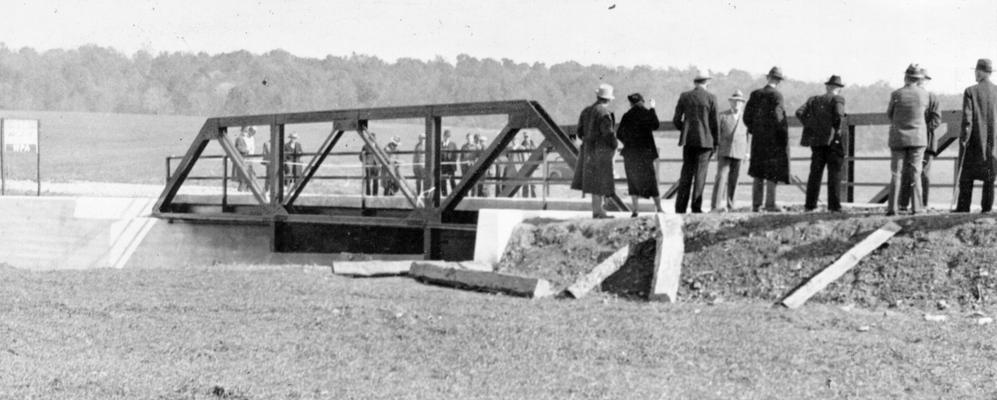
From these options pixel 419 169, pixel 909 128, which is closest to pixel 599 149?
pixel 909 128

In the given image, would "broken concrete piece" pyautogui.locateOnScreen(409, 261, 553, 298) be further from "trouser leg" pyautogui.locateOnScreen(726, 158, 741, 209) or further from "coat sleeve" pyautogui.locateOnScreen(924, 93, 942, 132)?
"coat sleeve" pyautogui.locateOnScreen(924, 93, 942, 132)

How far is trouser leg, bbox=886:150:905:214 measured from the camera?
12.3 meters

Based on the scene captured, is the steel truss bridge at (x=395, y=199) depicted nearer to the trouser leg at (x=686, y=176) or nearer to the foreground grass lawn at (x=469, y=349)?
the trouser leg at (x=686, y=176)

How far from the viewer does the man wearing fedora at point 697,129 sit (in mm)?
13797

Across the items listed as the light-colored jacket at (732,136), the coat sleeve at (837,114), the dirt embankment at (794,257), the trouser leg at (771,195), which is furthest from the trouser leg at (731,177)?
the dirt embankment at (794,257)

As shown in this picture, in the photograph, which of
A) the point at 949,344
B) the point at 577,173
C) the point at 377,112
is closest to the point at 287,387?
the point at 949,344

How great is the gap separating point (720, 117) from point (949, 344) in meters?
5.81

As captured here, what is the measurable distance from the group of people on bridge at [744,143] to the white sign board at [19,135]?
1888 centimetres

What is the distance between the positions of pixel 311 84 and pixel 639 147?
75809 mm

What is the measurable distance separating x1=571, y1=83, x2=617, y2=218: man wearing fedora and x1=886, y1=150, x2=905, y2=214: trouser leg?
9.77 ft

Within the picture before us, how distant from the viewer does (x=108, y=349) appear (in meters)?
9.47

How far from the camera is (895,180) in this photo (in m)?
12.4

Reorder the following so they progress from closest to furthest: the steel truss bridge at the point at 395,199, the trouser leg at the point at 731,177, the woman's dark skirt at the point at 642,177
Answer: the woman's dark skirt at the point at 642,177, the trouser leg at the point at 731,177, the steel truss bridge at the point at 395,199

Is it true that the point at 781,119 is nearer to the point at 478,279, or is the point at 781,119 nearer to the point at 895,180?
the point at 895,180
